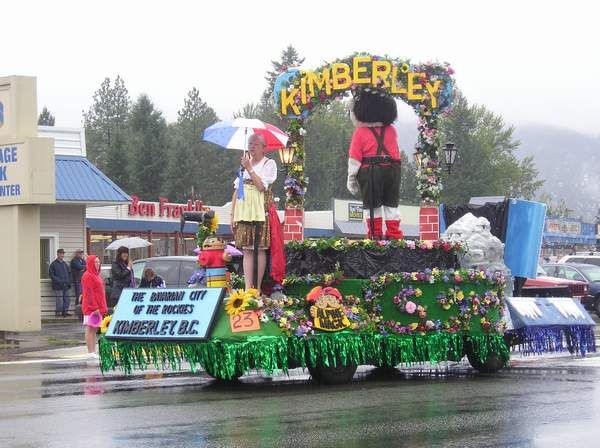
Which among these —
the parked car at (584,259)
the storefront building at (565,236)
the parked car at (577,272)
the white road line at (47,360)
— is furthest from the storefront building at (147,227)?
the white road line at (47,360)

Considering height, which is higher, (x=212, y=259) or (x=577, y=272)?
(x=212, y=259)

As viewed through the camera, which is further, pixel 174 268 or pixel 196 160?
pixel 196 160

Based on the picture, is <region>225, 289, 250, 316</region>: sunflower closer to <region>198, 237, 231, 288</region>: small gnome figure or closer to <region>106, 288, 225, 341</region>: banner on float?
<region>106, 288, 225, 341</region>: banner on float

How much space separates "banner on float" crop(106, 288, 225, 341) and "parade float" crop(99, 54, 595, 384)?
13 mm

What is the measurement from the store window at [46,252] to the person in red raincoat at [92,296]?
13548 millimetres

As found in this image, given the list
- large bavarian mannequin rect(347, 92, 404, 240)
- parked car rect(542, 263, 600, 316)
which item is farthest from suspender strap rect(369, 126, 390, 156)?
parked car rect(542, 263, 600, 316)

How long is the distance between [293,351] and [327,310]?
56cm

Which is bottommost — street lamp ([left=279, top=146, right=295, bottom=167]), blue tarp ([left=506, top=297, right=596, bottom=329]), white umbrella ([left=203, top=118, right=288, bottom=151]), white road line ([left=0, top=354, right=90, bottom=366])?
white road line ([left=0, top=354, right=90, bottom=366])

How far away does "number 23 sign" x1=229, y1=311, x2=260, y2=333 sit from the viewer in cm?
1066

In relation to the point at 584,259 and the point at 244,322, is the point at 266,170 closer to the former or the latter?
the point at 244,322

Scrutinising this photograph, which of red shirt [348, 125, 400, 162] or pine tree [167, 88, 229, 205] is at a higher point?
pine tree [167, 88, 229, 205]

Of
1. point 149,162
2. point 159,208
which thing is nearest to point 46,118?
point 149,162

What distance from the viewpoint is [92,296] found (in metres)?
17.6

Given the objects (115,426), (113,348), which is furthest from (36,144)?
(115,426)
